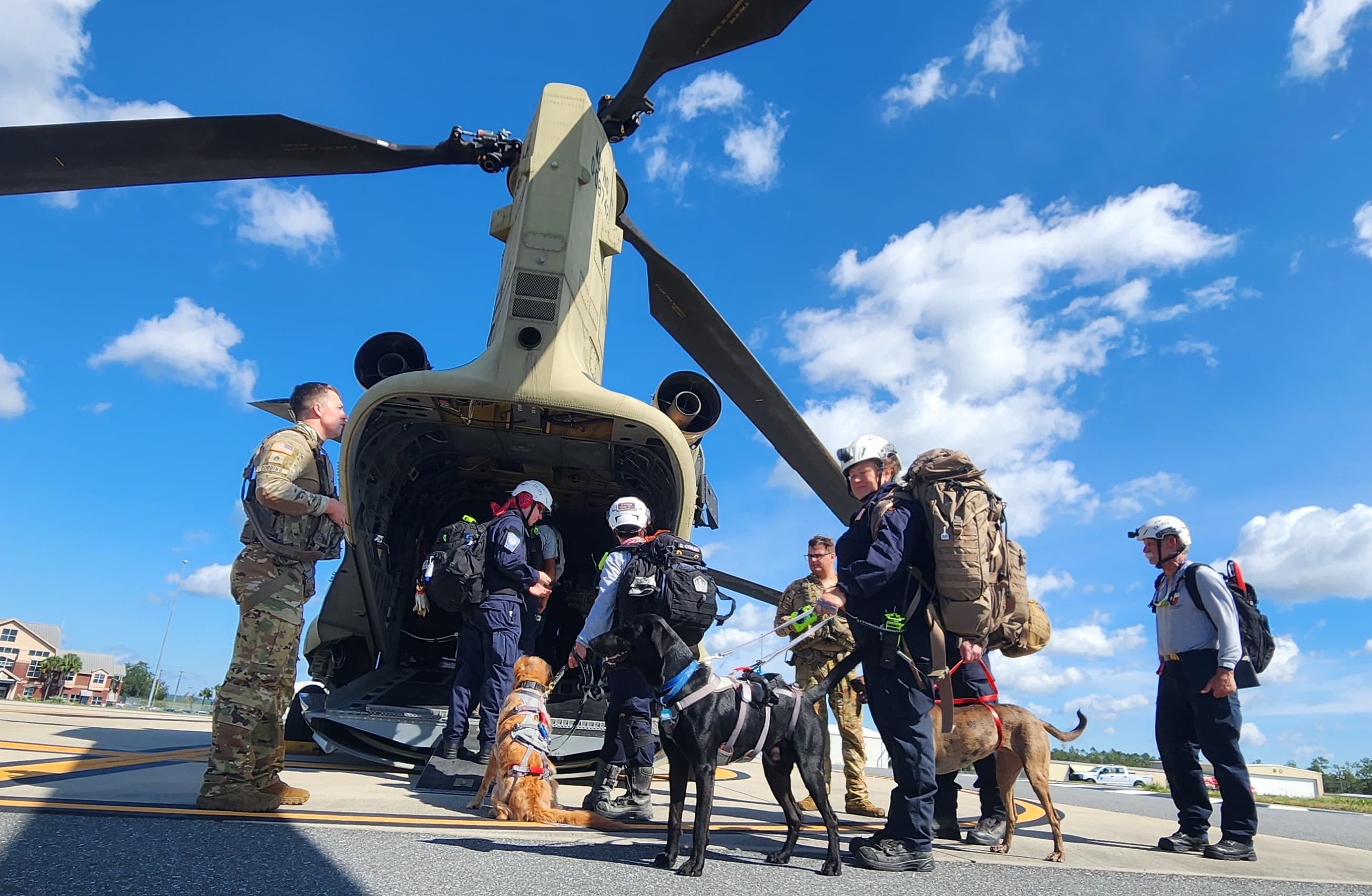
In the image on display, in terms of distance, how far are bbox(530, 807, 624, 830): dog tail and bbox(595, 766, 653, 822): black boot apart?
2.4 inches

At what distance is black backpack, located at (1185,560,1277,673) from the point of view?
444 cm

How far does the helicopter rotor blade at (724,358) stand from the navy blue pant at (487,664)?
399cm

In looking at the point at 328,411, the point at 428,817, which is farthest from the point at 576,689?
the point at 328,411

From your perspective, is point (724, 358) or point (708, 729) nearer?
point (708, 729)

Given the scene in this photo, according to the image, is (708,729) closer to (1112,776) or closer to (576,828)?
(576,828)

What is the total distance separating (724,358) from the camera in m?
8.20

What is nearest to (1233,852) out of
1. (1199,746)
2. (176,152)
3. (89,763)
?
(1199,746)

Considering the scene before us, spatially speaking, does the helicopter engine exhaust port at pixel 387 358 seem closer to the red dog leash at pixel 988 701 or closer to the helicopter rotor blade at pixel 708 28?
the helicopter rotor blade at pixel 708 28

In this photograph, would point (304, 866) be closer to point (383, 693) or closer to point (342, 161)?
point (383, 693)

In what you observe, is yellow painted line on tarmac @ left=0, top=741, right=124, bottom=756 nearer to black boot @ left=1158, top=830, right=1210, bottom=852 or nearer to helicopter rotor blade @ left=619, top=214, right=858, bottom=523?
helicopter rotor blade @ left=619, top=214, right=858, bottom=523

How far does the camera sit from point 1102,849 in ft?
13.9

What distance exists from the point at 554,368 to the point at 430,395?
936 millimetres

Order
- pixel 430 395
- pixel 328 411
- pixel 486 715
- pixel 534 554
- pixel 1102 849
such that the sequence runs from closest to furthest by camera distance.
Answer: pixel 328 411 < pixel 1102 849 < pixel 486 715 < pixel 534 554 < pixel 430 395

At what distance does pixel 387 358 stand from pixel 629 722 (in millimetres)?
4338
